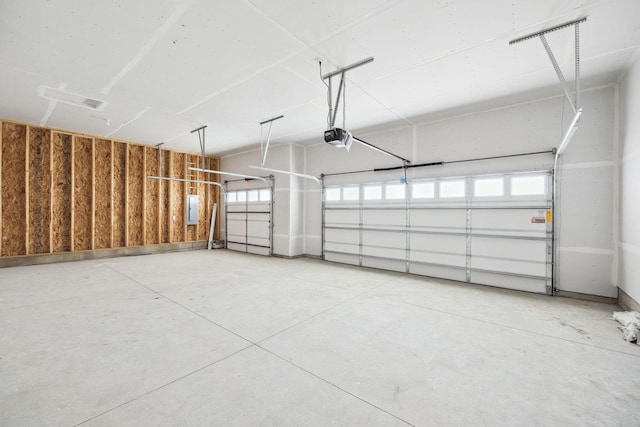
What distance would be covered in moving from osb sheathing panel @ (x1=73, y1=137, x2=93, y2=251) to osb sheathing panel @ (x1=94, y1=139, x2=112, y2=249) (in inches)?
5.4

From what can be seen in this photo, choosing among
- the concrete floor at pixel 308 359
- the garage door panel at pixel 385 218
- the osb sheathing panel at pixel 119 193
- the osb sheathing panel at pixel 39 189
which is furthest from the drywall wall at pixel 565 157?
the osb sheathing panel at pixel 39 189

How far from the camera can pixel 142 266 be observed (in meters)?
6.03

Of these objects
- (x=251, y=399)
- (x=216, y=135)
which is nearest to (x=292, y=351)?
(x=251, y=399)

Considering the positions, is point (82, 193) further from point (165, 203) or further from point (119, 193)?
point (165, 203)

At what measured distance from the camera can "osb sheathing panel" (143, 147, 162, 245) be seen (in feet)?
25.5

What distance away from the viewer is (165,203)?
8211 millimetres

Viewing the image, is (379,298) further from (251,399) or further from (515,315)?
(251,399)

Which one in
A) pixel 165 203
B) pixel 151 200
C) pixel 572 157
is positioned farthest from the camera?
pixel 165 203

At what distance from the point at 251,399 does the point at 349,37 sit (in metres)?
3.23

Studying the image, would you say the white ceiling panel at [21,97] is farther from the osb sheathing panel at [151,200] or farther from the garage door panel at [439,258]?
the garage door panel at [439,258]

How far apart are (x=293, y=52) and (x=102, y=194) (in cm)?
675

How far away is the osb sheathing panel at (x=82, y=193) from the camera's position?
6.62m

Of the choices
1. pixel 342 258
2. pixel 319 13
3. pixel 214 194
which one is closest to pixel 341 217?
pixel 342 258

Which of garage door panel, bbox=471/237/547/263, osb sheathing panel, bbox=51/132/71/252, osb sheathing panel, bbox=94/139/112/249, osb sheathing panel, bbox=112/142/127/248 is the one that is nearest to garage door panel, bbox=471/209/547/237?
garage door panel, bbox=471/237/547/263
